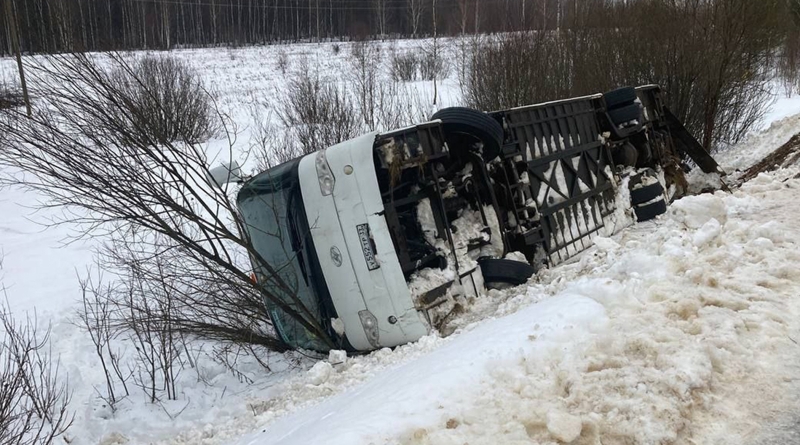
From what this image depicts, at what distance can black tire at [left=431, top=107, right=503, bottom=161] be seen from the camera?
199 inches

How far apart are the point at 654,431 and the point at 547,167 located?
4.07 meters

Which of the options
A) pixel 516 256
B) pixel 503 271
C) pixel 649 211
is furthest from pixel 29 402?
pixel 649 211

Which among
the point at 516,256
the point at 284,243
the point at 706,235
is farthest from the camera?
the point at 516,256

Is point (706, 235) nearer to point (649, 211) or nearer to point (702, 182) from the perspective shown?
point (649, 211)

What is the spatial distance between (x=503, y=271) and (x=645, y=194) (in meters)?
2.88

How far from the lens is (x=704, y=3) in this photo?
10.9m

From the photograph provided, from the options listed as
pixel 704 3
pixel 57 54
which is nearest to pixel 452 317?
pixel 57 54

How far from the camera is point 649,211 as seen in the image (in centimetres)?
688

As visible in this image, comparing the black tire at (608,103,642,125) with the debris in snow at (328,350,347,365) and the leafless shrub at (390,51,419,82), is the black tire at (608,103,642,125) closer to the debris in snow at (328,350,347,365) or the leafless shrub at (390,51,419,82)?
the debris in snow at (328,350,347,365)

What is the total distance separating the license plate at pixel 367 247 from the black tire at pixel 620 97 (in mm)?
4184

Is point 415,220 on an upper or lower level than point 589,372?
Answer: upper

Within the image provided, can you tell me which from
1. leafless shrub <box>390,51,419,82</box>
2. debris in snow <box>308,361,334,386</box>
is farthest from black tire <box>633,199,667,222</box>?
leafless shrub <box>390,51,419,82</box>

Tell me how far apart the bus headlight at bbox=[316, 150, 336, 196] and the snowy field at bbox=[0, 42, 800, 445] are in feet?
4.69

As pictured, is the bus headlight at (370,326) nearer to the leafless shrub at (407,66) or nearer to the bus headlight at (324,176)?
the bus headlight at (324,176)
